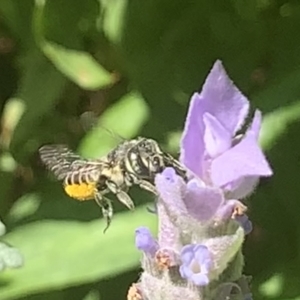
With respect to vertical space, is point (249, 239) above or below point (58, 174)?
below

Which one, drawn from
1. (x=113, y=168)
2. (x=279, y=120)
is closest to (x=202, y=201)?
(x=113, y=168)

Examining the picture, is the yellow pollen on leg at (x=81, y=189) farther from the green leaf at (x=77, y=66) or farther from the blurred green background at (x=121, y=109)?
the green leaf at (x=77, y=66)

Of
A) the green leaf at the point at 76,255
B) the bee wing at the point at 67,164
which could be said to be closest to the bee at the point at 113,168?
the bee wing at the point at 67,164

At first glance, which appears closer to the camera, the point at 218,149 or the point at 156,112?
the point at 218,149

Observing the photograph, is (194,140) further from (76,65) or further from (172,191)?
(76,65)

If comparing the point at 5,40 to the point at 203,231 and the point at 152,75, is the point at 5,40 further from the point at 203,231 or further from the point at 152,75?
the point at 203,231

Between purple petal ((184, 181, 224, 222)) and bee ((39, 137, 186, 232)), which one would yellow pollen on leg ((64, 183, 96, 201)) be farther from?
purple petal ((184, 181, 224, 222))

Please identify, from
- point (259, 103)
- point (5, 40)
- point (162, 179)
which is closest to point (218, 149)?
point (162, 179)

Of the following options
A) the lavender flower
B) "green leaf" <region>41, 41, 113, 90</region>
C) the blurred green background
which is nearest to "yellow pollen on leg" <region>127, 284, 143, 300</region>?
the lavender flower
